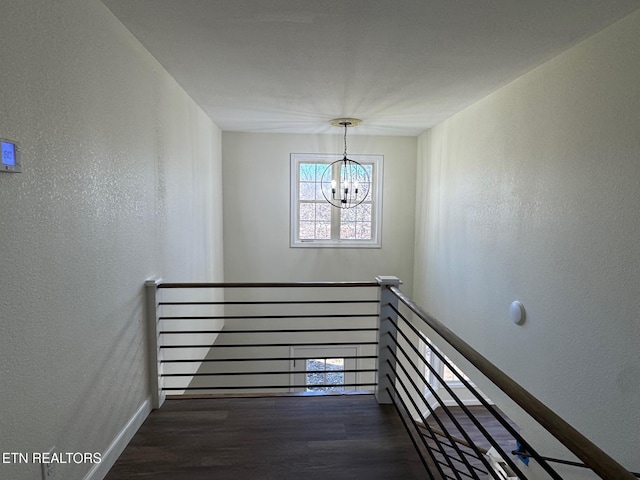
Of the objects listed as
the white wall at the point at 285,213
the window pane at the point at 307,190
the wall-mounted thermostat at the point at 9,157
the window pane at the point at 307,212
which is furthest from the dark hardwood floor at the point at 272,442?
the window pane at the point at 307,190

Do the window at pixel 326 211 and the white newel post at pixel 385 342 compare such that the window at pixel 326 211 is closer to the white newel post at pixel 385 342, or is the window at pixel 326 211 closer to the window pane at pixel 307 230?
the window pane at pixel 307 230

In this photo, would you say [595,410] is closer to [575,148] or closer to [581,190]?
[581,190]

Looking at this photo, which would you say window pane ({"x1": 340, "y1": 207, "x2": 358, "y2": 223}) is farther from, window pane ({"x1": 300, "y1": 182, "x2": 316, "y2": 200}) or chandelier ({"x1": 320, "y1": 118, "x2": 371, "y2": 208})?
window pane ({"x1": 300, "y1": 182, "x2": 316, "y2": 200})

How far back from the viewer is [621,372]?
1.96 m

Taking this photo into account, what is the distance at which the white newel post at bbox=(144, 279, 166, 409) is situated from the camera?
8.05 feet

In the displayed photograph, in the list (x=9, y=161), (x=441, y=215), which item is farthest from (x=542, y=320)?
(x=9, y=161)

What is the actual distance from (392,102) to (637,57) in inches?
79.9

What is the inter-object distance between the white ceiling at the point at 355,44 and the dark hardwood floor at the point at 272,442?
2403 mm

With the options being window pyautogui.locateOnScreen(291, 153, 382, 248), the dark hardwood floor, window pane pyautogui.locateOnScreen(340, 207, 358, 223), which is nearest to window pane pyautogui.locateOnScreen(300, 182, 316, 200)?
window pyautogui.locateOnScreen(291, 153, 382, 248)

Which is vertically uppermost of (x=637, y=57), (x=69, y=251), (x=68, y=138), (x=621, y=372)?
(x=637, y=57)

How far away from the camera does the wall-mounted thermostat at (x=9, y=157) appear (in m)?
1.20

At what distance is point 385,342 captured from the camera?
256 cm

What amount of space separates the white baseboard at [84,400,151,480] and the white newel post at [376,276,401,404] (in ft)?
5.14

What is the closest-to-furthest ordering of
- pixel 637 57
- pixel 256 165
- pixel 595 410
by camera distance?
pixel 637 57
pixel 595 410
pixel 256 165
